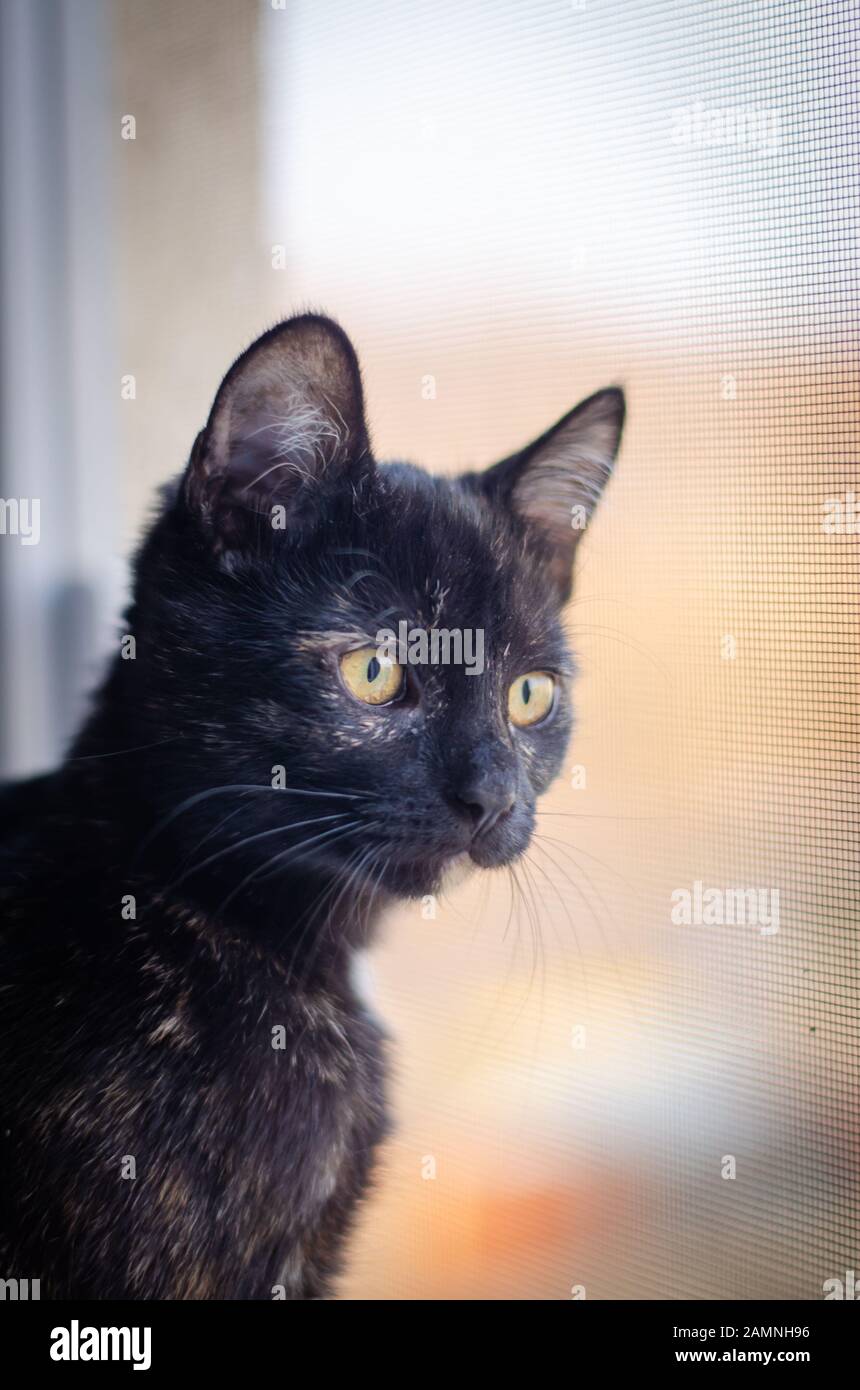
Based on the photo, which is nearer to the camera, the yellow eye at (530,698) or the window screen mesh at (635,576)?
the window screen mesh at (635,576)

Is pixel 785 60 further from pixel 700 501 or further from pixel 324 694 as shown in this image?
pixel 324 694

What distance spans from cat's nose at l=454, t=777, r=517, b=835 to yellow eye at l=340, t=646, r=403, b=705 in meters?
0.09

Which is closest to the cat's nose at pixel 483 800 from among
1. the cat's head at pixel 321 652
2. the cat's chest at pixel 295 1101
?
the cat's head at pixel 321 652

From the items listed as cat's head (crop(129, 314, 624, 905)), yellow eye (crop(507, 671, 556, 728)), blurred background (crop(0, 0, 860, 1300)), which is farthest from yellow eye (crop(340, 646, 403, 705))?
blurred background (crop(0, 0, 860, 1300))

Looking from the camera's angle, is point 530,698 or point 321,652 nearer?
point 321,652

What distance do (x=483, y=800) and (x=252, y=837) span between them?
17 cm

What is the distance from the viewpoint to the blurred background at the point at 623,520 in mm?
697

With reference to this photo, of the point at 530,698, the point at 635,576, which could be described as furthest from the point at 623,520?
the point at 530,698

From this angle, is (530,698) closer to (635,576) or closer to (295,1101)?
(635,576)

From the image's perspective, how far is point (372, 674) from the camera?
2.34ft

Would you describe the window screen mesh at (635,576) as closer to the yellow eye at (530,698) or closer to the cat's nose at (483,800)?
the yellow eye at (530,698)

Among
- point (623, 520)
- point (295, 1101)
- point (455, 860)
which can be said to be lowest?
point (295, 1101)

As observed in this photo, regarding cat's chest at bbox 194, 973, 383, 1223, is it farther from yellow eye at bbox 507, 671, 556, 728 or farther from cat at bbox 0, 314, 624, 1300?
yellow eye at bbox 507, 671, 556, 728

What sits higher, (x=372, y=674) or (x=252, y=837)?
(x=372, y=674)
